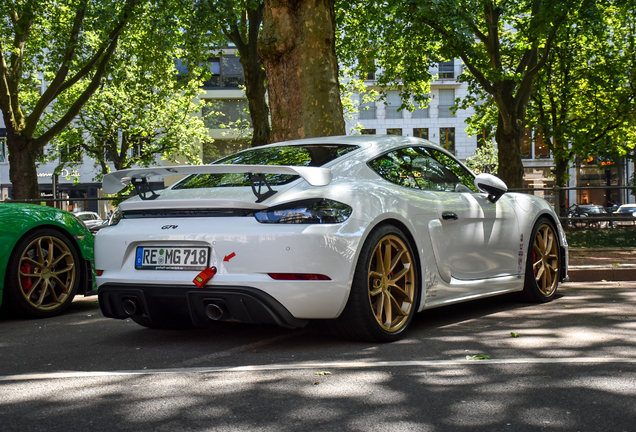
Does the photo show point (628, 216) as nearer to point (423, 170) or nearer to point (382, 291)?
point (423, 170)

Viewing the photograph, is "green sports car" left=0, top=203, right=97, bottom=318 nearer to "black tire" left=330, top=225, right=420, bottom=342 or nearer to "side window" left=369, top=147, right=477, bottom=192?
"black tire" left=330, top=225, right=420, bottom=342

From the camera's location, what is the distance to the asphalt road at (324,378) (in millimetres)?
2824

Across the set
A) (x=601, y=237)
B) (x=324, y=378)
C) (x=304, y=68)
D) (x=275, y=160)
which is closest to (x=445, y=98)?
(x=601, y=237)

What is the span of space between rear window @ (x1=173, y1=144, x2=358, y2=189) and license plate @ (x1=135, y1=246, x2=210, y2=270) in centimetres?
52

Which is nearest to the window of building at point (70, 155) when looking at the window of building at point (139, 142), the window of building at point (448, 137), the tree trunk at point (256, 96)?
the window of building at point (139, 142)

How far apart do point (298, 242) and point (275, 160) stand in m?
1.15

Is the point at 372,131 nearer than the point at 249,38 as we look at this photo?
No

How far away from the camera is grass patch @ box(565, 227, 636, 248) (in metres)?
13.9

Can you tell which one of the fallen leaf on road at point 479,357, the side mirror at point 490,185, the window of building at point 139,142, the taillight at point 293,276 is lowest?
the fallen leaf on road at point 479,357

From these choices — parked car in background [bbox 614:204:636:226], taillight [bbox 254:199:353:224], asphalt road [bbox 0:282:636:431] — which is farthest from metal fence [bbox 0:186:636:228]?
taillight [bbox 254:199:353:224]

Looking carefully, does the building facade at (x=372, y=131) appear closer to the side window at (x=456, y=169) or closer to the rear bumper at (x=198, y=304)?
the side window at (x=456, y=169)

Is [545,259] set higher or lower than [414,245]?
lower

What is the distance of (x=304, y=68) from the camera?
905 cm

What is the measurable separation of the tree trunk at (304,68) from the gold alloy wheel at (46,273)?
3.67 meters
